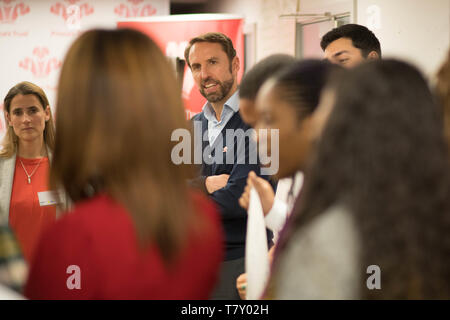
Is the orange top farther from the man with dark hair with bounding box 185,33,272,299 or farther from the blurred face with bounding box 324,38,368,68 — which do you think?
the blurred face with bounding box 324,38,368,68

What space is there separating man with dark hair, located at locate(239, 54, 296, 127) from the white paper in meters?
0.36

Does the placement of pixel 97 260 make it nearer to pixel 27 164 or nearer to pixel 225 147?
pixel 225 147

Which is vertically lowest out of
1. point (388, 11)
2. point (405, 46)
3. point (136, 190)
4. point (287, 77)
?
point (136, 190)

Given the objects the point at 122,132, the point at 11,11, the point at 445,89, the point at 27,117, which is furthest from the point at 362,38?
the point at 11,11

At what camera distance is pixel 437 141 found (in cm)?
77

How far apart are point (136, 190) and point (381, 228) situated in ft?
1.22

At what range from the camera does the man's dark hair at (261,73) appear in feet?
4.82

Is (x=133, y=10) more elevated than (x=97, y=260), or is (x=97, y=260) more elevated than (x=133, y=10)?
(x=133, y=10)

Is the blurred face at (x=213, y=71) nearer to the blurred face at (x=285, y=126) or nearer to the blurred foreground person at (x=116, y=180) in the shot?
the blurred face at (x=285, y=126)

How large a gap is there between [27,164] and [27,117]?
0.69ft

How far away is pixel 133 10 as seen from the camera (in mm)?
5863
